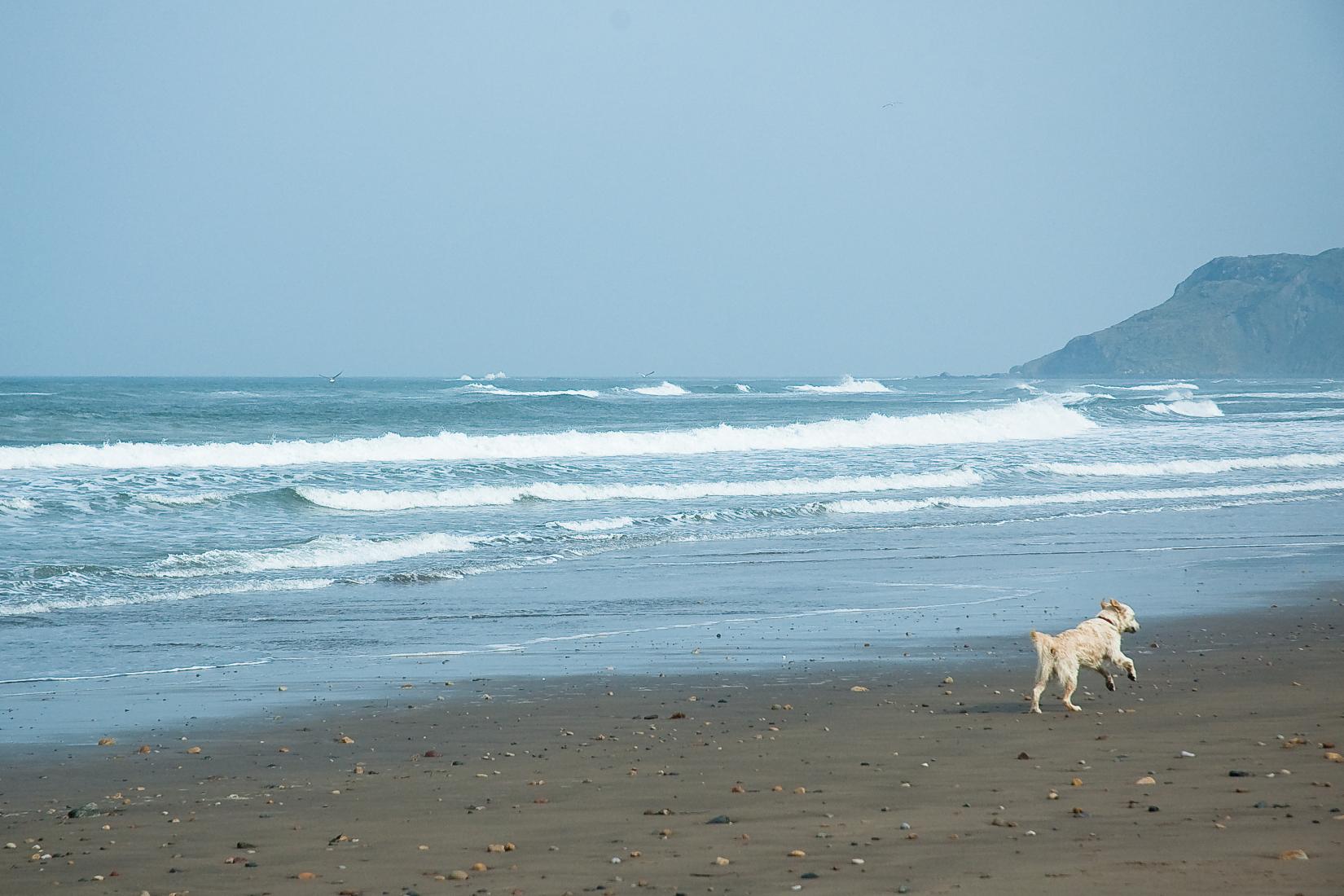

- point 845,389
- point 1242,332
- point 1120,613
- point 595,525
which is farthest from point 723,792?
point 1242,332

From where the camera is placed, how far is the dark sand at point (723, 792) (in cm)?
454

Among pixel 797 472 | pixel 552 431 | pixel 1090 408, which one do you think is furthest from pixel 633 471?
pixel 1090 408

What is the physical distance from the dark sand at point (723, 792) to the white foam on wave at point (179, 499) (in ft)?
42.0

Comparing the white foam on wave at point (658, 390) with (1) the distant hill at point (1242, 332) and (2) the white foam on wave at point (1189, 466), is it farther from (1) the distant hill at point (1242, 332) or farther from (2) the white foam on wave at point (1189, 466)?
(1) the distant hill at point (1242, 332)

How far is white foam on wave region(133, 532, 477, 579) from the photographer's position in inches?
542

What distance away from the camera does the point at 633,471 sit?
26.9 metres

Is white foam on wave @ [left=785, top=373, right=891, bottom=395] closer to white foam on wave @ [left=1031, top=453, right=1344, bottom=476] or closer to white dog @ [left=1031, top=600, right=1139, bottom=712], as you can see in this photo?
white foam on wave @ [left=1031, top=453, right=1344, bottom=476]

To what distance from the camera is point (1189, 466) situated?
92.6 feet

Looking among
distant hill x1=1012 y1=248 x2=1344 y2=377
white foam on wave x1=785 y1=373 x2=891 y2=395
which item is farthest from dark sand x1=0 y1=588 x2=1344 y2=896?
distant hill x1=1012 y1=248 x2=1344 y2=377

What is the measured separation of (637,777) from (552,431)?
126ft

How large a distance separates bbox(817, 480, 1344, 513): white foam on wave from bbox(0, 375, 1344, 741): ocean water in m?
0.12

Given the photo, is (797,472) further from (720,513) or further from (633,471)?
(720,513)

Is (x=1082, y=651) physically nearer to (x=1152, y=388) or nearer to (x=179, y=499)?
(x=179, y=499)

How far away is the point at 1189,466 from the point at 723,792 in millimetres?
25312
